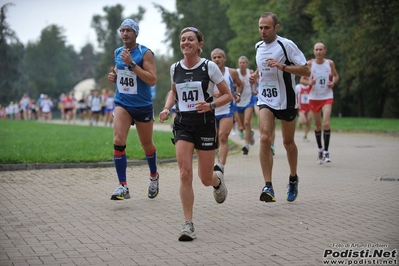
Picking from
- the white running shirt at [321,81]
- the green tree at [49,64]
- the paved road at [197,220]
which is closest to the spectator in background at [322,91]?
the white running shirt at [321,81]

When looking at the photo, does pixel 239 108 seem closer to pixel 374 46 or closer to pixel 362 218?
pixel 362 218

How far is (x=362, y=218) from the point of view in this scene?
27.6 ft

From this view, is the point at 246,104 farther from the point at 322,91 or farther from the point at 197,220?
the point at 197,220

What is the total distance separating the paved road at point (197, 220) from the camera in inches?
261

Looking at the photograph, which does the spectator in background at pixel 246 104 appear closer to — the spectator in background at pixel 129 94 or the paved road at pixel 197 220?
the paved road at pixel 197 220

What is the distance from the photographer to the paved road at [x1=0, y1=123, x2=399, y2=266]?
21.8 ft

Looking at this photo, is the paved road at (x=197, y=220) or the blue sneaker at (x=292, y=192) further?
the blue sneaker at (x=292, y=192)

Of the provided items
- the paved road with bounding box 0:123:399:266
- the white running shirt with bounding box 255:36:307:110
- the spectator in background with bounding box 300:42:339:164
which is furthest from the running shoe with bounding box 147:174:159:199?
the spectator in background with bounding box 300:42:339:164

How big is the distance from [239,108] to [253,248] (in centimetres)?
1122

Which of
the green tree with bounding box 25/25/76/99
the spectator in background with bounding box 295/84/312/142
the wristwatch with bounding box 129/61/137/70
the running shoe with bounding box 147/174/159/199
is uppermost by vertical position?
the green tree with bounding box 25/25/76/99

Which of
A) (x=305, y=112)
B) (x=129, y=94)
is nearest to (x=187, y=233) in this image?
(x=129, y=94)

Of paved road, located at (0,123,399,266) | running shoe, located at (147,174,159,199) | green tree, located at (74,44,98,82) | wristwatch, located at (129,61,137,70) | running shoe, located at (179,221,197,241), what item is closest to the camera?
paved road, located at (0,123,399,266)

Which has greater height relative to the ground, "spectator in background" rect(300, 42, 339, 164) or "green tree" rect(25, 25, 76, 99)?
"green tree" rect(25, 25, 76, 99)

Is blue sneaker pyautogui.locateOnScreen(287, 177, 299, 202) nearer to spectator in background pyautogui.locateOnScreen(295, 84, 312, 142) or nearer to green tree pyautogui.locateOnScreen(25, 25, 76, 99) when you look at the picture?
spectator in background pyautogui.locateOnScreen(295, 84, 312, 142)
